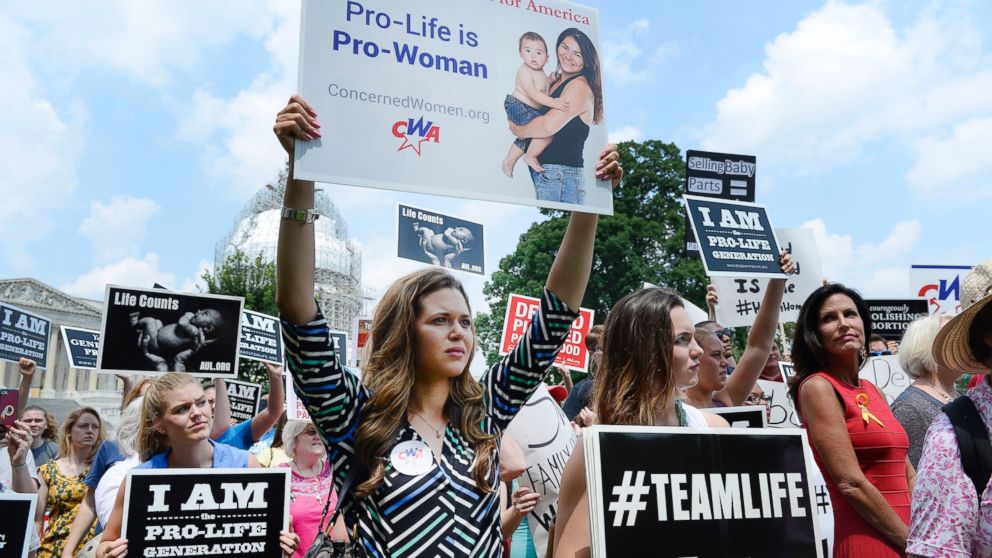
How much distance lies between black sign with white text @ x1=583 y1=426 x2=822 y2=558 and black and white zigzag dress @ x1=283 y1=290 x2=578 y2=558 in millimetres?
490

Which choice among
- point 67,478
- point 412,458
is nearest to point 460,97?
point 412,458

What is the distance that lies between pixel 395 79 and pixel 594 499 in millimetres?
1650

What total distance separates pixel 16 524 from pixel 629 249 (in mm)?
33497

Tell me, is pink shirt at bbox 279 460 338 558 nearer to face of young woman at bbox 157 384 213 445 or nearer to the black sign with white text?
face of young woman at bbox 157 384 213 445

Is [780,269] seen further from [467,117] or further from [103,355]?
[103,355]

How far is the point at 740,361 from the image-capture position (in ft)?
17.0

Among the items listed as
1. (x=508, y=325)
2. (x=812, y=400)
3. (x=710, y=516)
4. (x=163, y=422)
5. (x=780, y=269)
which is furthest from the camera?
(x=508, y=325)

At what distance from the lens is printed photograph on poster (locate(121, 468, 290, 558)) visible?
401 cm

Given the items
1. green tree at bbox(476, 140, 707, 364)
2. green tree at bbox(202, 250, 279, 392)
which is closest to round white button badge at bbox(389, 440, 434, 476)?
green tree at bbox(476, 140, 707, 364)

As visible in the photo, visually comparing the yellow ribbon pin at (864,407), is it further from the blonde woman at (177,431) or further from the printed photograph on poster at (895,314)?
the printed photograph on poster at (895,314)

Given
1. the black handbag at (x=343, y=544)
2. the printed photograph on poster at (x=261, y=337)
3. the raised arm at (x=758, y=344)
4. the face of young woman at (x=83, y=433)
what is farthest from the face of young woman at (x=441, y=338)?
the printed photograph on poster at (x=261, y=337)

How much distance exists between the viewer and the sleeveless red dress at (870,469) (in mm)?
3654

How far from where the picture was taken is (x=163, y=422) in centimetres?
476

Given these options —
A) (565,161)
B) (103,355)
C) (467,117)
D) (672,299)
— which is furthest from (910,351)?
(103,355)
